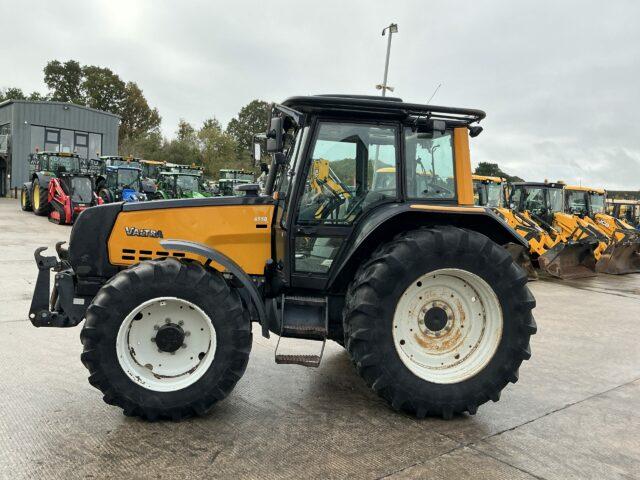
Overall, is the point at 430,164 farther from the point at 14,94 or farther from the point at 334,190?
the point at 14,94

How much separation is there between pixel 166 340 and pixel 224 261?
2.08ft

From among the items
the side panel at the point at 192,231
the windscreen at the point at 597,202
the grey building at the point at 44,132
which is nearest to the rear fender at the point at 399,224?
the side panel at the point at 192,231

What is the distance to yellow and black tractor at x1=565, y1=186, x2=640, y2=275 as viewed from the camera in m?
12.9

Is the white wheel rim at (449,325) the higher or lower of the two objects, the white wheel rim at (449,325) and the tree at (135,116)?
the lower

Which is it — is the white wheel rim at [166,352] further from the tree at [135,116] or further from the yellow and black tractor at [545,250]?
the tree at [135,116]

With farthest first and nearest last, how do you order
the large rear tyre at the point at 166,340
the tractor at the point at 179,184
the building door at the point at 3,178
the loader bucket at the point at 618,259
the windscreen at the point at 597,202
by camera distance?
the building door at the point at 3,178, the tractor at the point at 179,184, the windscreen at the point at 597,202, the loader bucket at the point at 618,259, the large rear tyre at the point at 166,340

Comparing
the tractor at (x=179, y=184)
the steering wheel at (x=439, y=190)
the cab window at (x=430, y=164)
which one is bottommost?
the steering wheel at (x=439, y=190)

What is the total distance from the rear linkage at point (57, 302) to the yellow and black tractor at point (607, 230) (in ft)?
40.5

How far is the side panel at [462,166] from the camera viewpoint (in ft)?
13.1

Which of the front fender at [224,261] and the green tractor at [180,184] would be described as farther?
the green tractor at [180,184]

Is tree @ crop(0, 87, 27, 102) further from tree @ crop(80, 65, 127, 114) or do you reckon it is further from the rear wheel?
the rear wheel

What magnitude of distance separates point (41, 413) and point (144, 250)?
1252 millimetres

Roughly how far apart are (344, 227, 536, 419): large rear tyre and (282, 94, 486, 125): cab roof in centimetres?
86

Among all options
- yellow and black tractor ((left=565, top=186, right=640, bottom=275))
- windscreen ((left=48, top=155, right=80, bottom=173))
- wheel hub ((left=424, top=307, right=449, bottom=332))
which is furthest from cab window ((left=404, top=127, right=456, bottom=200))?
windscreen ((left=48, top=155, right=80, bottom=173))
